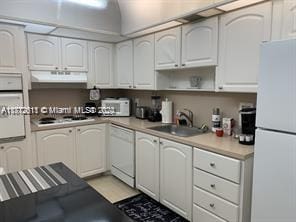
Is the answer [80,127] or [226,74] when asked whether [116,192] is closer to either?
[80,127]

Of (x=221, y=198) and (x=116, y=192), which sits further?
(x=116, y=192)

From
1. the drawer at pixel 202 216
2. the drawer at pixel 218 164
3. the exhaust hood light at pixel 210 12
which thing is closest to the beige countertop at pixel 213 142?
the drawer at pixel 218 164

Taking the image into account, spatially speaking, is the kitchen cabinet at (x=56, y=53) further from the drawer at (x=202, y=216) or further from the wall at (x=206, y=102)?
the drawer at (x=202, y=216)

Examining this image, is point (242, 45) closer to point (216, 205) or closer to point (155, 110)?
point (216, 205)

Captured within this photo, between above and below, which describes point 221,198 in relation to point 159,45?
below

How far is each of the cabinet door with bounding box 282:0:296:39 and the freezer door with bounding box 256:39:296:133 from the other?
1.08 ft

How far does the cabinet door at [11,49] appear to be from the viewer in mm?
2406

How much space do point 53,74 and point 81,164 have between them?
1.29 metres

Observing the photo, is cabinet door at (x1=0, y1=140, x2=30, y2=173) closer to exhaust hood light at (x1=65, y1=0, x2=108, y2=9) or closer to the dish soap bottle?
exhaust hood light at (x1=65, y1=0, x2=108, y2=9)

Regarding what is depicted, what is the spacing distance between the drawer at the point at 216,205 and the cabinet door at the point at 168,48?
1.37m

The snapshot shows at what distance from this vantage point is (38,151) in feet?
9.18

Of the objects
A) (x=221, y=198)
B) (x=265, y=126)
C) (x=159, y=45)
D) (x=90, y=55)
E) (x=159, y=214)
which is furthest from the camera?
(x=90, y=55)

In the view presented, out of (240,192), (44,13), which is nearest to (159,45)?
(44,13)

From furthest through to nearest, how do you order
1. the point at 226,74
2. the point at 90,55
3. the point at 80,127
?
the point at 90,55, the point at 80,127, the point at 226,74
